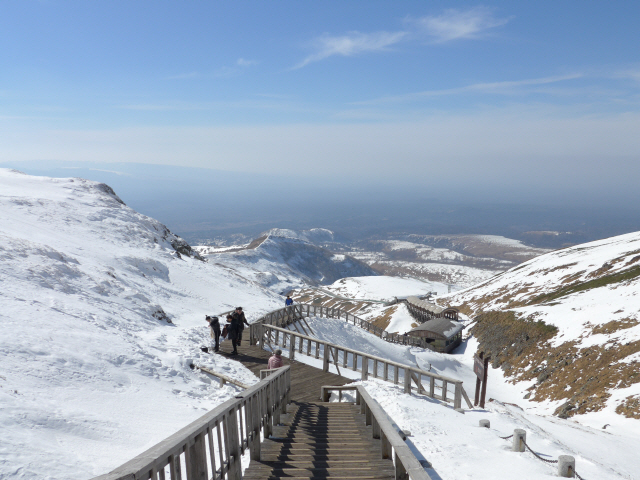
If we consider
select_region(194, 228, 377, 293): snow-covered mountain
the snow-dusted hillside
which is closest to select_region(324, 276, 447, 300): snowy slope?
select_region(194, 228, 377, 293): snow-covered mountain

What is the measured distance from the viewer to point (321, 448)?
620 centimetres

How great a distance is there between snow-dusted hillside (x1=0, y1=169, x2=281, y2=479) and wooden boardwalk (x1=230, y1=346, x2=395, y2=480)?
115 inches

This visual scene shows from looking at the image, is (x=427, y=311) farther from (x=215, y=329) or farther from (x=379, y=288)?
(x=379, y=288)

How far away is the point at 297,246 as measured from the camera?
194 metres

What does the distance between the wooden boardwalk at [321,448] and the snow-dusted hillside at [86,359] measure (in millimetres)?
2917

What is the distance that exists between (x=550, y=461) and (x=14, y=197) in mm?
43367

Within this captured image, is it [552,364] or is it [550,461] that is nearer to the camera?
[550,461]

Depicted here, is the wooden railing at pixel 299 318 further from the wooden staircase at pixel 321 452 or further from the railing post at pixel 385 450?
the railing post at pixel 385 450

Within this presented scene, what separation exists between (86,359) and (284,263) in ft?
511

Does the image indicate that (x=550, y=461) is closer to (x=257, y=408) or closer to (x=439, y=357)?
(x=257, y=408)

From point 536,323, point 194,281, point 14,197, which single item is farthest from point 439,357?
point 14,197

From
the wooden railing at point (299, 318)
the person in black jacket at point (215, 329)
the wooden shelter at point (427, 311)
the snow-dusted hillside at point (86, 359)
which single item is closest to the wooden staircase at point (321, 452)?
the snow-dusted hillside at point (86, 359)

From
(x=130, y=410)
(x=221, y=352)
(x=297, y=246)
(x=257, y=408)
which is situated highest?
(x=257, y=408)

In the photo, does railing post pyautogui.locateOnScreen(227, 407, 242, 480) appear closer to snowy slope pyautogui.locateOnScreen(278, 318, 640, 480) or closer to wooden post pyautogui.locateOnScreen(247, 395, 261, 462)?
wooden post pyautogui.locateOnScreen(247, 395, 261, 462)
